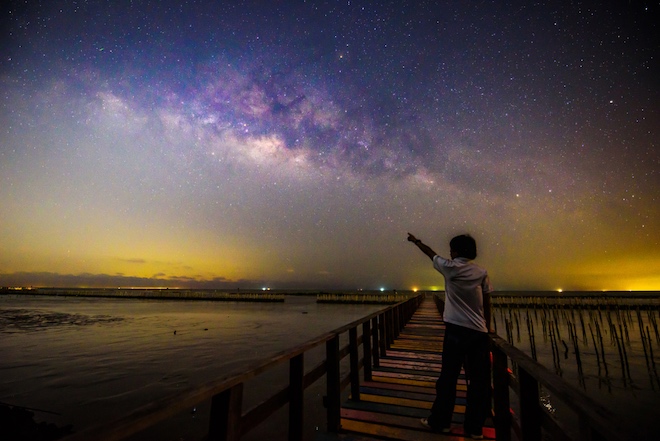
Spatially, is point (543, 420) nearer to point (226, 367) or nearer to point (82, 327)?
point (226, 367)

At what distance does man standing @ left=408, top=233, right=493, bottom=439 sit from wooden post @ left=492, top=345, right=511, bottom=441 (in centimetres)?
17

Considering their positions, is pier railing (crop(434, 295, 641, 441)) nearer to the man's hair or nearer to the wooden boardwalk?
the wooden boardwalk

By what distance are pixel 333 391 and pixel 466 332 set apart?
1841 millimetres

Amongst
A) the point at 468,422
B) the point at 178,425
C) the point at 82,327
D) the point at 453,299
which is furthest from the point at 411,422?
the point at 82,327

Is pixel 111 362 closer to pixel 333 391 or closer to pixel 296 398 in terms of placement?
pixel 333 391

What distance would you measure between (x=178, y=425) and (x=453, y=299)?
7395 millimetres

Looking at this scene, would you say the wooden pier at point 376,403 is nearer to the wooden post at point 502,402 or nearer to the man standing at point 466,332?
the wooden post at point 502,402

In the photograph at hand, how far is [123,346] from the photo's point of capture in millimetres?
17500

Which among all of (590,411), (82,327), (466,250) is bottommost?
(82,327)

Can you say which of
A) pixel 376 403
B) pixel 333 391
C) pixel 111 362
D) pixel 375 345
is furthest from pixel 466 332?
pixel 111 362

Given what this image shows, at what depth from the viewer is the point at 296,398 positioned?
3.32 meters

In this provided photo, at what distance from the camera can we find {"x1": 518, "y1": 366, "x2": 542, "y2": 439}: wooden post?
2504 mm

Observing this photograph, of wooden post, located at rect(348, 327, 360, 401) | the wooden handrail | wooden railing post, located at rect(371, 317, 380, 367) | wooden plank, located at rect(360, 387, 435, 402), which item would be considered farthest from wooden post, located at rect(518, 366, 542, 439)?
wooden railing post, located at rect(371, 317, 380, 367)

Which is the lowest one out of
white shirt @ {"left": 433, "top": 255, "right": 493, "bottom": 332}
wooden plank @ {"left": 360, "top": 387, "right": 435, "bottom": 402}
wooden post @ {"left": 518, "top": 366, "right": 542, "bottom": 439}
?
wooden plank @ {"left": 360, "top": 387, "right": 435, "bottom": 402}
